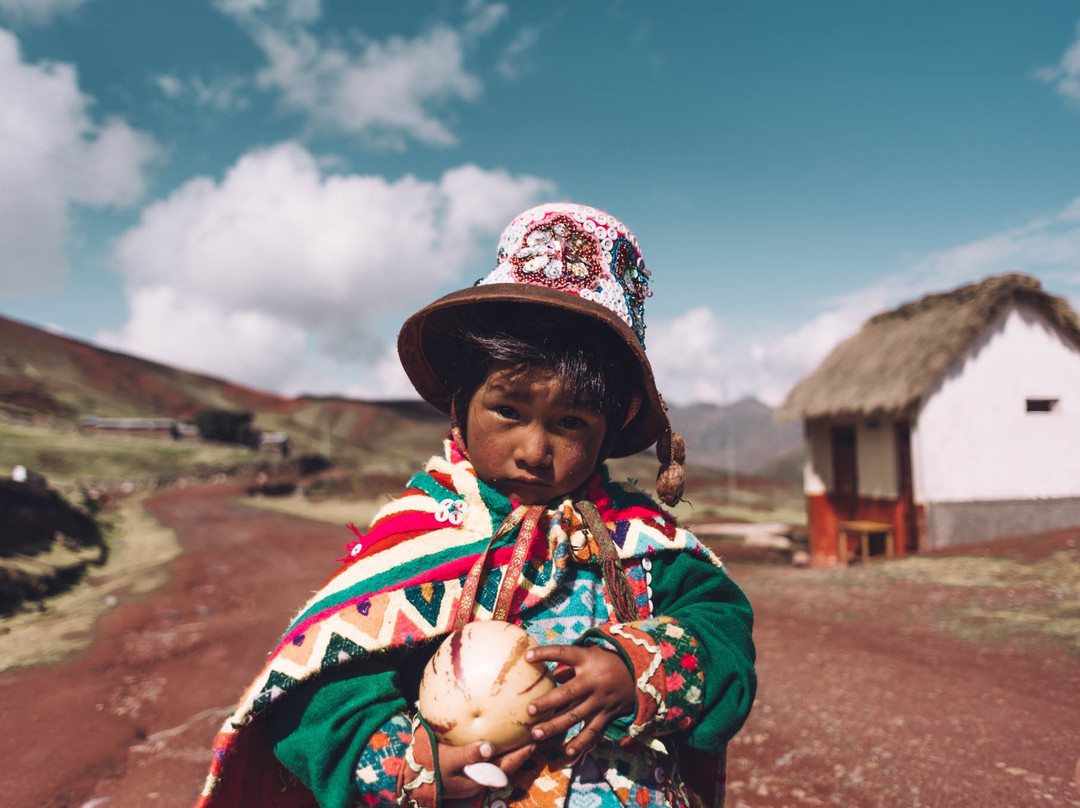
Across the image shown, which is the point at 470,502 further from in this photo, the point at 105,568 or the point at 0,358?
the point at 0,358

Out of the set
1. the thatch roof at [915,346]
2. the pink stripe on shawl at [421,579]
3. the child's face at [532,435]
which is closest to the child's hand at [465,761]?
the pink stripe on shawl at [421,579]

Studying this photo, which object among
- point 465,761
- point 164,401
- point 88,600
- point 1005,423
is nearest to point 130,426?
point 164,401

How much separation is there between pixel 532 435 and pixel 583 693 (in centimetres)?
53

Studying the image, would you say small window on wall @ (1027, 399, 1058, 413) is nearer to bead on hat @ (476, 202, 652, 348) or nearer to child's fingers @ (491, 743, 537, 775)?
bead on hat @ (476, 202, 652, 348)

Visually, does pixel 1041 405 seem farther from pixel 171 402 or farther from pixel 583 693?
pixel 171 402

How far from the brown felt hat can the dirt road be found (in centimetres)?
260

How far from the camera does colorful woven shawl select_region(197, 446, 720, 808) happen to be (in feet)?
4.16

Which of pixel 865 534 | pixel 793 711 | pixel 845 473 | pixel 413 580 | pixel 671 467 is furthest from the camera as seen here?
pixel 845 473

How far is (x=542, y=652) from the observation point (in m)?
1.16

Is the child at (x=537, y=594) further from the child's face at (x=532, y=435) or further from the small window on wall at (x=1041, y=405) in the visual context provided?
the small window on wall at (x=1041, y=405)

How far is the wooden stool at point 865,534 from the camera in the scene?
37.2 ft

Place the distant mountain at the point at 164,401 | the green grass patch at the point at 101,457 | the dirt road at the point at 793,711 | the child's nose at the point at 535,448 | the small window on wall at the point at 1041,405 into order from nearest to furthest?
the child's nose at the point at 535,448 < the dirt road at the point at 793,711 < the small window on wall at the point at 1041,405 < the green grass patch at the point at 101,457 < the distant mountain at the point at 164,401

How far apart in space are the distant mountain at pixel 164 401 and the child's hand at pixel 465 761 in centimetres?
3167

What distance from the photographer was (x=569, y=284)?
149 centimetres
